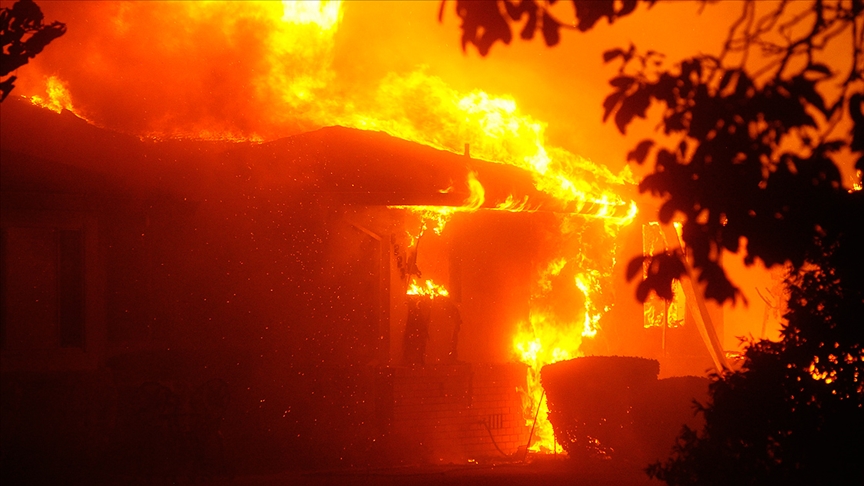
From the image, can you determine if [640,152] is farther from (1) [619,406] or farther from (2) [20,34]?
(1) [619,406]

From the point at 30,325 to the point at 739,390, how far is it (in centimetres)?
727

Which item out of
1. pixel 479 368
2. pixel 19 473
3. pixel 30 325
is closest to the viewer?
pixel 19 473

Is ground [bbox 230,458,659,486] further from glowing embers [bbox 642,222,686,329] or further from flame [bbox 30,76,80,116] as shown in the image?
flame [bbox 30,76,80,116]

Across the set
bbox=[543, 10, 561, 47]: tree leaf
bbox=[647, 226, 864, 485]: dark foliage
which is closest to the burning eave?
bbox=[647, 226, 864, 485]: dark foliage

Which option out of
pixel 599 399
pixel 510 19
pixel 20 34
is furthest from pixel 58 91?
pixel 510 19

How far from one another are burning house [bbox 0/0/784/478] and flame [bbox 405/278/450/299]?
1.4 inches

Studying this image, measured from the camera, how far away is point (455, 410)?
1339cm

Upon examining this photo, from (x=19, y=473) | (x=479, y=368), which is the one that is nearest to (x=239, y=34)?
(x=479, y=368)

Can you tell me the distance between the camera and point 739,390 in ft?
20.5

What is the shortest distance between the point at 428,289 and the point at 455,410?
175 centimetres

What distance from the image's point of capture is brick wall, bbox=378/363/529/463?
41.5 feet

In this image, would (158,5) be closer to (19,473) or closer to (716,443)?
(19,473)

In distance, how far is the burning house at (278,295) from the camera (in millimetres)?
10203

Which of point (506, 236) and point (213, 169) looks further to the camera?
point (506, 236)
